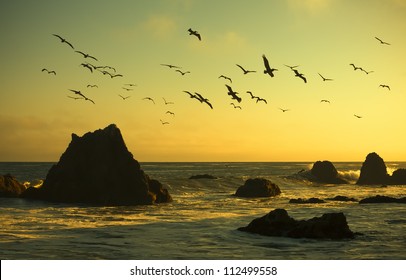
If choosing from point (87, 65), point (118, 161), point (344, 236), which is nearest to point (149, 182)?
point (118, 161)

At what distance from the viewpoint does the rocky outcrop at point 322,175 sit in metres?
144

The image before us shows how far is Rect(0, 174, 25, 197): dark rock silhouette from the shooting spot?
226ft

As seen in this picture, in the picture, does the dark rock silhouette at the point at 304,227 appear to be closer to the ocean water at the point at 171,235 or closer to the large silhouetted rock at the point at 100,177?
the ocean water at the point at 171,235

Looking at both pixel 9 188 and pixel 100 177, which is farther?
pixel 9 188

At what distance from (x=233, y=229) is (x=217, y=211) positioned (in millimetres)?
15372

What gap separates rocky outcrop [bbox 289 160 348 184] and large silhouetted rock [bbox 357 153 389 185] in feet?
24.6

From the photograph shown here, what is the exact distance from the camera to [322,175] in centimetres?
14562

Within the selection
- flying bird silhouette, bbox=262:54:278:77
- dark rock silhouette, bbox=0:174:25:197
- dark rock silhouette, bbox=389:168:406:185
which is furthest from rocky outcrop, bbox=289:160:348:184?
flying bird silhouette, bbox=262:54:278:77

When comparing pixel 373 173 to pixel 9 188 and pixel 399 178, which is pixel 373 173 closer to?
pixel 399 178

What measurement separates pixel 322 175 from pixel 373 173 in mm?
13208

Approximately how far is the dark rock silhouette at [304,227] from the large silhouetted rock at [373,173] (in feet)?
339

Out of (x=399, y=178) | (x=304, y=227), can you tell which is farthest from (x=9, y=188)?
(x=399, y=178)

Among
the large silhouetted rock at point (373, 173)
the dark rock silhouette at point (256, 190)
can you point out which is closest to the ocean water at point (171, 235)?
the dark rock silhouette at point (256, 190)

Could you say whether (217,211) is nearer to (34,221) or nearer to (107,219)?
(107,219)
